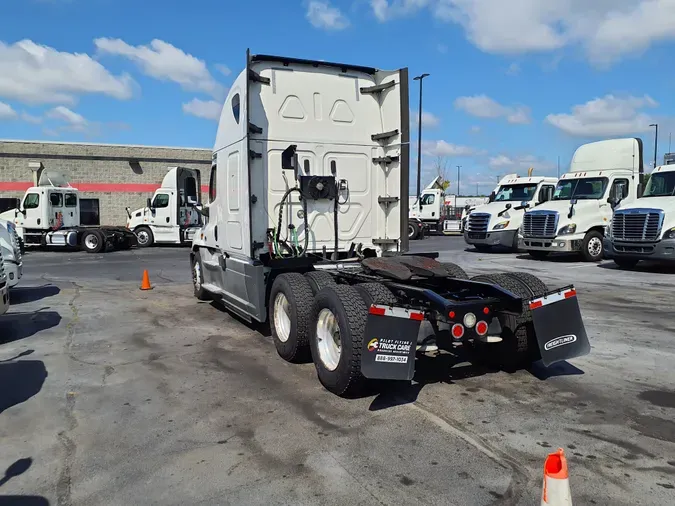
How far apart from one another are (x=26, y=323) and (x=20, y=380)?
3.31 meters

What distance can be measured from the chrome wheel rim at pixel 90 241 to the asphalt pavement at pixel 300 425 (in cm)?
1574

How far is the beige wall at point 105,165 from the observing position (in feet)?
101

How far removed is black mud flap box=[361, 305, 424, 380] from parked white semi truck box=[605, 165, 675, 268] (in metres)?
11.8

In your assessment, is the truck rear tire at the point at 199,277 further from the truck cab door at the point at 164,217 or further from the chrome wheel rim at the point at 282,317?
the truck cab door at the point at 164,217

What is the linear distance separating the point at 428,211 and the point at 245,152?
2738cm

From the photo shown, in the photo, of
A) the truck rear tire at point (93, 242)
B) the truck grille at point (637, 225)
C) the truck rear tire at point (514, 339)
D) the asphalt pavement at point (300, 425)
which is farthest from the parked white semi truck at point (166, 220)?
the truck rear tire at point (514, 339)

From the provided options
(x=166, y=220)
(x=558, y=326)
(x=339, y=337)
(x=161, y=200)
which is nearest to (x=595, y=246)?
(x=558, y=326)

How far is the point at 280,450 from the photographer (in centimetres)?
396

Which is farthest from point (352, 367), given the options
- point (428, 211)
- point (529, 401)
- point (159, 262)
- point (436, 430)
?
point (428, 211)

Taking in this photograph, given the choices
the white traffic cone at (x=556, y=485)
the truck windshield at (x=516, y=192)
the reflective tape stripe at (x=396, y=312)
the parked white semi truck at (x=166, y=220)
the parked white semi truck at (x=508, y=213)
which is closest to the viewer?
the white traffic cone at (x=556, y=485)

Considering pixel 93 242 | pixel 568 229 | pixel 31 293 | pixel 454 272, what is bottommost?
pixel 31 293

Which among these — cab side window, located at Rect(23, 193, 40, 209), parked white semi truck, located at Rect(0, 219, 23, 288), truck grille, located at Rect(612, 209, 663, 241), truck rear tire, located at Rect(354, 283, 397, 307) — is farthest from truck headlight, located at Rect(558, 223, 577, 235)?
cab side window, located at Rect(23, 193, 40, 209)

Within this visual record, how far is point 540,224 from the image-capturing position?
17.8m

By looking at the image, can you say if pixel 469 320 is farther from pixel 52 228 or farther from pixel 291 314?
pixel 52 228
